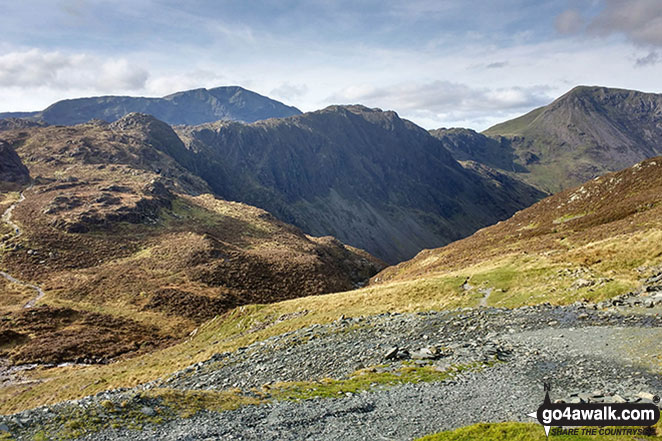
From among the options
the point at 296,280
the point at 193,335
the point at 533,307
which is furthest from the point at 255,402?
the point at 296,280

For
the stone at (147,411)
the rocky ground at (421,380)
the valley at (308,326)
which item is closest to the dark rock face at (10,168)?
the valley at (308,326)

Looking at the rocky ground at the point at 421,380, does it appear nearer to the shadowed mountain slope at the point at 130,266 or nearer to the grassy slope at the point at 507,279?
the grassy slope at the point at 507,279

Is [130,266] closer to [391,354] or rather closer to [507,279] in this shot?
[391,354]

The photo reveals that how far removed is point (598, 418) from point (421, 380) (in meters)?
8.05

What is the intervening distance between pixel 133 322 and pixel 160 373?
78.5 feet

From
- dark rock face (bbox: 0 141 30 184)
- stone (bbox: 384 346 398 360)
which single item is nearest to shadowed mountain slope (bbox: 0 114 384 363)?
dark rock face (bbox: 0 141 30 184)

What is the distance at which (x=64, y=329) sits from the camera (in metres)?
49.4

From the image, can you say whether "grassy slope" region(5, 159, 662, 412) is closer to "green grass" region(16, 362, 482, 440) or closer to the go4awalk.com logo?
"green grass" region(16, 362, 482, 440)

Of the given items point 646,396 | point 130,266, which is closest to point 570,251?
point 646,396

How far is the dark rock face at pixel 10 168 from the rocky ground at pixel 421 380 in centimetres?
12313

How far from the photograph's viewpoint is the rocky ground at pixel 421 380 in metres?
15.5

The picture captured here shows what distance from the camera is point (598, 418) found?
13.3m

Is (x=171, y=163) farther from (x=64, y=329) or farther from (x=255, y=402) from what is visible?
(x=255, y=402)

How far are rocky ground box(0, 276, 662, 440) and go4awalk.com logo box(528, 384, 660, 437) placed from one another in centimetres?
119
